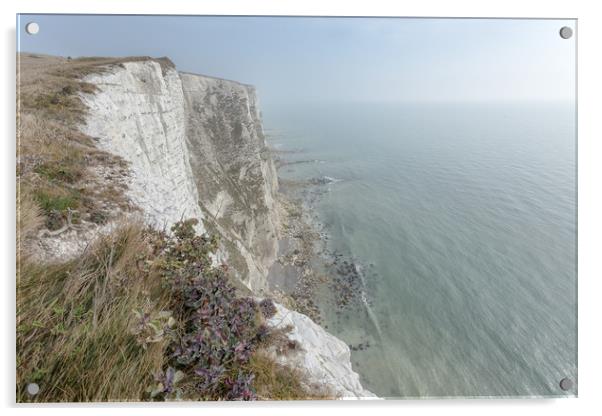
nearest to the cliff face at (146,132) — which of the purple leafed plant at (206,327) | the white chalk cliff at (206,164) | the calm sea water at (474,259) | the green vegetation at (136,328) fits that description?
the white chalk cliff at (206,164)

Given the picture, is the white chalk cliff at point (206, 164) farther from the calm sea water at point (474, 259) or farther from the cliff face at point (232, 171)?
the calm sea water at point (474, 259)

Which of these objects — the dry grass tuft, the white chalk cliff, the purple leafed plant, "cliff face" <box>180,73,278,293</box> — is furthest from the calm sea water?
"cliff face" <box>180,73,278,293</box>

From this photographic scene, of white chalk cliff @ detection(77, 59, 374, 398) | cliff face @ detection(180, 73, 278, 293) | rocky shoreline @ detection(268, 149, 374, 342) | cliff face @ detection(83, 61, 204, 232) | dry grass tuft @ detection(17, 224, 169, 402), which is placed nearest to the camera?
dry grass tuft @ detection(17, 224, 169, 402)

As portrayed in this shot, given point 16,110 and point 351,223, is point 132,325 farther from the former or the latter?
point 351,223

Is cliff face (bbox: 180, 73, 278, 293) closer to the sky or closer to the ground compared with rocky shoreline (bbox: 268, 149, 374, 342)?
closer to the sky

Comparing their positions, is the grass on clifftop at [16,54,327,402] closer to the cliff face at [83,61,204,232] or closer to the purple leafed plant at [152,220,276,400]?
the purple leafed plant at [152,220,276,400]
